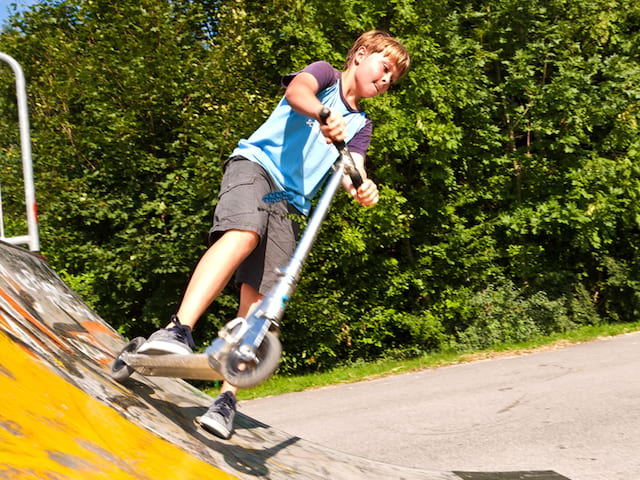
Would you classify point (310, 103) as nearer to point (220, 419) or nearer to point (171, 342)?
point (171, 342)

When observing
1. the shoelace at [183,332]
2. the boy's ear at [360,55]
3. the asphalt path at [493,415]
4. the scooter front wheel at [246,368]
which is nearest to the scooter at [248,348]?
the scooter front wheel at [246,368]

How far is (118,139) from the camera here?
999cm

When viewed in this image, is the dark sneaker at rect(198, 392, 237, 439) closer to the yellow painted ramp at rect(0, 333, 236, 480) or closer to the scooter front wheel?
the yellow painted ramp at rect(0, 333, 236, 480)

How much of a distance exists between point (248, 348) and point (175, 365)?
0.32 m

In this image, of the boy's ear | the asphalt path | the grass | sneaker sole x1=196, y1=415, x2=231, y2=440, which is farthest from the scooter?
the grass

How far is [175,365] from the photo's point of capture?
7.16 ft

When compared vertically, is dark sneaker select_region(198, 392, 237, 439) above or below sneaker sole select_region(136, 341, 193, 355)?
below

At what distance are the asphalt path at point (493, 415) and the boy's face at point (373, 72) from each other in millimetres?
2173

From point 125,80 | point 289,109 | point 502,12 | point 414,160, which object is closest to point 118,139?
point 125,80

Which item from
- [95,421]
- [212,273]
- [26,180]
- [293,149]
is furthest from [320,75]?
[26,180]

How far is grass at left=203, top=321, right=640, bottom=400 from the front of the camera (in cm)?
864

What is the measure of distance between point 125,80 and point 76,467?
888 cm

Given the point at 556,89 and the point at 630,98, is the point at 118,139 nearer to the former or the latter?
the point at 556,89

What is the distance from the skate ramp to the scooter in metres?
0.21
